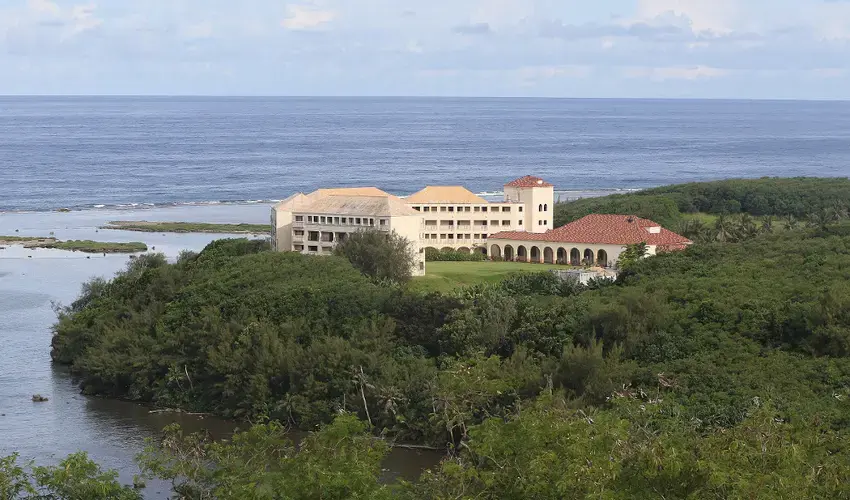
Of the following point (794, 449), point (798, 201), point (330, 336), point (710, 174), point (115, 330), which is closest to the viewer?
point (794, 449)

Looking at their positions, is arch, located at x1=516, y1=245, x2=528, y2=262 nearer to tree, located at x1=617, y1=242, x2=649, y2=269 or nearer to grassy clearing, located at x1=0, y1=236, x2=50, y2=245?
tree, located at x1=617, y1=242, x2=649, y2=269

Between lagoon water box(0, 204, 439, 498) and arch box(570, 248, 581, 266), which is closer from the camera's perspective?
lagoon water box(0, 204, 439, 498)

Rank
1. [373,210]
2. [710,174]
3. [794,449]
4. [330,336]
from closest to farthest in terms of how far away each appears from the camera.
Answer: [794,449], [330,336], [373,210], [710,174]

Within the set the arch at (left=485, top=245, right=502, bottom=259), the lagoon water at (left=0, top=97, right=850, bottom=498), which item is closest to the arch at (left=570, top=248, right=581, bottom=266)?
the arch at (left=485, top=245, right=502, bottom=259)

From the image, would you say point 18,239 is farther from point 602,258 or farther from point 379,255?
point 602,258

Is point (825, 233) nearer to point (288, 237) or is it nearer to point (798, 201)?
point (288, 237)

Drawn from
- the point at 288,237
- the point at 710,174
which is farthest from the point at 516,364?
the point at 710,174

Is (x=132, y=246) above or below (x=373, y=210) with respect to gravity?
below
